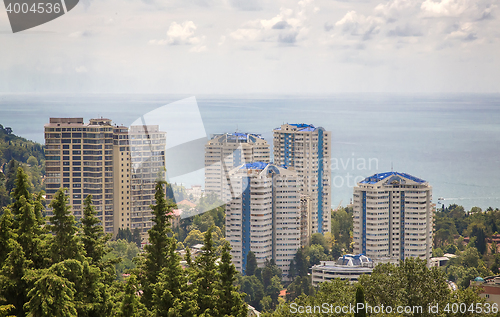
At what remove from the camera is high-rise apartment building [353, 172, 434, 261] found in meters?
12.1

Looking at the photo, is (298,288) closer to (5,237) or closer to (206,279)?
(206,279)

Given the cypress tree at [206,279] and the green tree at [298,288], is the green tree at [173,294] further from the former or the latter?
the green tree at [298,288]

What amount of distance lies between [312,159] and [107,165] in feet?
15.3

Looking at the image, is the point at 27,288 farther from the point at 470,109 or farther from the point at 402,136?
the point at 470,109

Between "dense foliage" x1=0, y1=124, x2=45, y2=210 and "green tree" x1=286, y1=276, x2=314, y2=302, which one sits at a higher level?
"dense foliage" x1=0, y1=124, x2=45, y2=210

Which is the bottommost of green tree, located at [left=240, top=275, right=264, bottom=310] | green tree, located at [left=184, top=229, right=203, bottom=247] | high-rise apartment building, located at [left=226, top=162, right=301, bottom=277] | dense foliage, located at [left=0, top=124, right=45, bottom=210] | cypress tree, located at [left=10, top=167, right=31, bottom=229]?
green tree, located at [left=240, top=275, right=264, bottom=310]

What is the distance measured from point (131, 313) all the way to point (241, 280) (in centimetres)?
806

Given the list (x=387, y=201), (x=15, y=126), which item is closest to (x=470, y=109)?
(x=15, y=126)

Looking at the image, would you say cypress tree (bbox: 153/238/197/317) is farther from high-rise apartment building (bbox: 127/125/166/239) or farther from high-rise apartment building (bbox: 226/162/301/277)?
high-rise apartment building (bbox: 127/125/166/239)

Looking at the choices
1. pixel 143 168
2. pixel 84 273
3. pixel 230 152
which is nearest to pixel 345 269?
pixel 143 168

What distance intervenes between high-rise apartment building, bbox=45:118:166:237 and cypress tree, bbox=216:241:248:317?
9302mm

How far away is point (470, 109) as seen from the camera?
143ft

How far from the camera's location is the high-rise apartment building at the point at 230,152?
15648 millimetres

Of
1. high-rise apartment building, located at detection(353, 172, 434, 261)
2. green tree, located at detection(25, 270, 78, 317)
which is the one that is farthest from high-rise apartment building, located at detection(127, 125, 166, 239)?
green tree, located at detection(25, 270, 78, 317)
